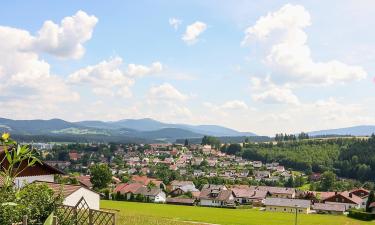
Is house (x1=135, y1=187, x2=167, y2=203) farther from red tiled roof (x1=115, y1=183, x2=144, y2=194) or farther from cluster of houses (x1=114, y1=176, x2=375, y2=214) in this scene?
red tiled roof (x1=115, y1=183, x2=144, y2=194)

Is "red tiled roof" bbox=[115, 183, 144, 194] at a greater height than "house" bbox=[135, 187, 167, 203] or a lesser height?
greater

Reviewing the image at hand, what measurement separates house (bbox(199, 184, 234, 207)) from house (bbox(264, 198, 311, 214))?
1155cm

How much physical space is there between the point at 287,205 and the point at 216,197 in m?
19.2

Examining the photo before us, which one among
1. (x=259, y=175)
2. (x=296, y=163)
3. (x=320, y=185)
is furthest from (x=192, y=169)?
(x=320, y=185)

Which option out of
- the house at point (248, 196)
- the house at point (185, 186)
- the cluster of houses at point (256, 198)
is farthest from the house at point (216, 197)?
the house at point (185, 186)

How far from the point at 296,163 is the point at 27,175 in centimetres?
18258

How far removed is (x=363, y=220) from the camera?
69500 mm

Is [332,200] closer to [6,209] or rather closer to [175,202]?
[175,202]

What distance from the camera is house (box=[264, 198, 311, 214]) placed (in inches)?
3553

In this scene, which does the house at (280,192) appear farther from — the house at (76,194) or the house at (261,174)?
the house at (76,194)

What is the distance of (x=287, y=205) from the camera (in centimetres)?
9281

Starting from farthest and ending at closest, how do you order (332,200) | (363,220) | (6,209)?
(332,200), (363,220), (6,209)

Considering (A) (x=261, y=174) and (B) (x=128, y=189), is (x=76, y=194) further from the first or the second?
(A) (x=261, y=174)

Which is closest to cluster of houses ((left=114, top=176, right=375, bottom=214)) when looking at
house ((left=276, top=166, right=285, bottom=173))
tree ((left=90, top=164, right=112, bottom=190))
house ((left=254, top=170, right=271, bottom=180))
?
tree ((left=90, top=164, right=112, bottom=190))
